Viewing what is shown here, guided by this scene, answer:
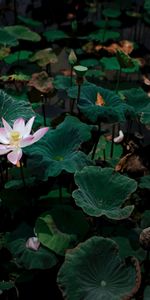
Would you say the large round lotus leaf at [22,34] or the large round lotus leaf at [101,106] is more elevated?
the large round lotus leaf at [101,106]

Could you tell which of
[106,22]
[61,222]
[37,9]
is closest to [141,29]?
[106,22]

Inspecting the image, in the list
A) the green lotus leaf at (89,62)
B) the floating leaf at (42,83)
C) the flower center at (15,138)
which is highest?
the flower center at (15,138)

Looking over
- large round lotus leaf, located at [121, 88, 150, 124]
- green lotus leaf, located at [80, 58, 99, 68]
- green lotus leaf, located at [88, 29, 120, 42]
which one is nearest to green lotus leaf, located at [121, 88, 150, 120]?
large round lotus leaf, located at [121, 88, 150, 124]

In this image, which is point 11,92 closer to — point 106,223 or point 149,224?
point 106,223

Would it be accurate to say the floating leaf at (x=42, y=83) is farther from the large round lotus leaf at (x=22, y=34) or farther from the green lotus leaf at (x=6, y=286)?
the green lotus leaf at (x=6, y=286)

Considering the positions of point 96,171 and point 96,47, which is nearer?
point 96,171

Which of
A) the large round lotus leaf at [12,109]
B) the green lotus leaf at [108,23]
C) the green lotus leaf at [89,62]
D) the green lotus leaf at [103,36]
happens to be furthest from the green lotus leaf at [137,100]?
the green lotus leaf at [108,23]
